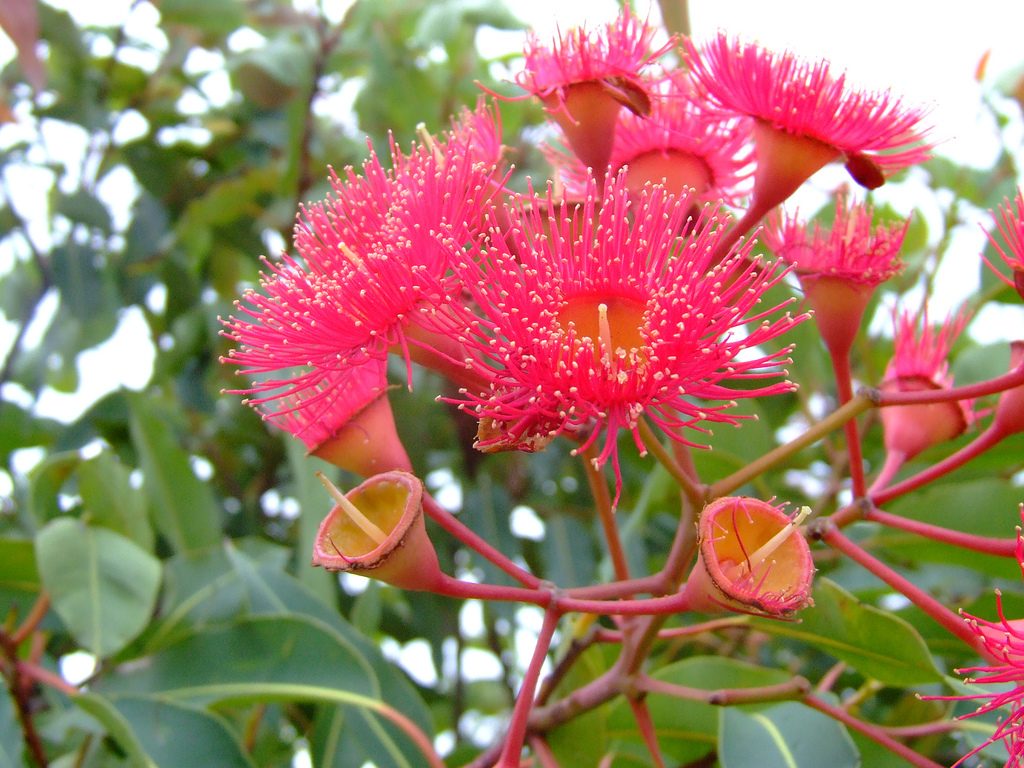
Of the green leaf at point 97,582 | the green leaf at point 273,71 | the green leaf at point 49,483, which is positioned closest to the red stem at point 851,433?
the green leaf at point 97,582

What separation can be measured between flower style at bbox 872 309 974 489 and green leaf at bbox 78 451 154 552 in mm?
Result: 1057

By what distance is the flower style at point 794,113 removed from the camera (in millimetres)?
856

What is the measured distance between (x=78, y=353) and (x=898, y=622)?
1.92 m

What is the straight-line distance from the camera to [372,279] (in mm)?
796

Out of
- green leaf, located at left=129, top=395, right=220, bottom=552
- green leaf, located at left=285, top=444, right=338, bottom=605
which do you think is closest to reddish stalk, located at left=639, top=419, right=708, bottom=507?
green leaf, located at left=285, top=444, right=338, bottom=605

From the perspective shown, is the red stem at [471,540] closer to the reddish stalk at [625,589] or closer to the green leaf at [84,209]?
the reddish stalk at [625,589]

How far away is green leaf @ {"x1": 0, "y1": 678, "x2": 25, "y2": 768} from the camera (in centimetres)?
112

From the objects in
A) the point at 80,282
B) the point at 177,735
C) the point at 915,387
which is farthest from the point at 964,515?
the point at 80,282

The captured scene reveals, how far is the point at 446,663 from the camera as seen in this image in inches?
67.3

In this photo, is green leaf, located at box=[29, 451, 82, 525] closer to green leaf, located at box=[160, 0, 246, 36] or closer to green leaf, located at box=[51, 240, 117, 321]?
green leaf, located at box=[51, 240, 117, 321]

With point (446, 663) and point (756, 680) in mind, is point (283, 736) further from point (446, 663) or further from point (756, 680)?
point (756, 680)

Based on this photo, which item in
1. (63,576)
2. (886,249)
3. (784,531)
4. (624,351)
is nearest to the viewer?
(784,531)

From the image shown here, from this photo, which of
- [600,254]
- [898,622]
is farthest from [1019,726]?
[600,254]

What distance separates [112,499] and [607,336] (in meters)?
0.89
